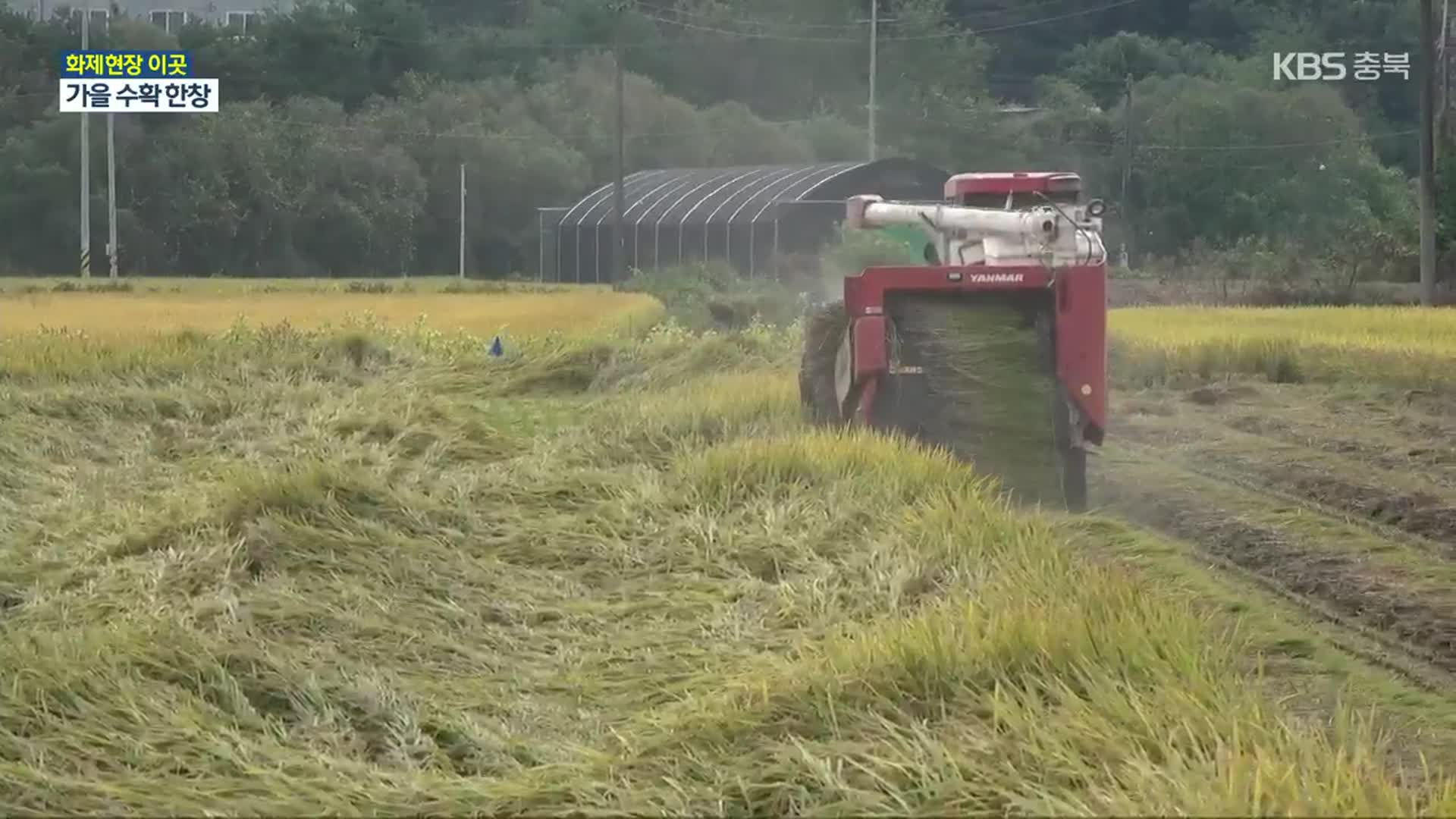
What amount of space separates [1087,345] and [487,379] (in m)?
8.44

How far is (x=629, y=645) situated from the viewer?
7.09 m

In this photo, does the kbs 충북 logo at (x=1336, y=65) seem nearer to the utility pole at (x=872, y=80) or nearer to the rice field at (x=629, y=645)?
the utility pole at (x=872, y=80)

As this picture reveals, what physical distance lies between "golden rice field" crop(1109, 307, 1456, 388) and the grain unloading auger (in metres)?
7.32

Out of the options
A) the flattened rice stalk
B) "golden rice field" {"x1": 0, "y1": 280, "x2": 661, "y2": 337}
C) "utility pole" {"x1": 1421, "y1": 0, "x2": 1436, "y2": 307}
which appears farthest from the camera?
"utility pole" {"x1": 1421, "y1": 0, "x2": 1436, "y2": 307}

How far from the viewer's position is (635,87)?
52.6 meters

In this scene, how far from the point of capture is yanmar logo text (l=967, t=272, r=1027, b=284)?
11.7 metres

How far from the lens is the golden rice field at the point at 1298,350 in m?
18.8

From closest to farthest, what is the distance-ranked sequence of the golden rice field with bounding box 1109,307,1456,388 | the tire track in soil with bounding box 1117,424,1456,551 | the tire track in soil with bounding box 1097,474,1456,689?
the tire track in soil with bounding box 1097,474,1456,689
the tire track in soil with bounding box 1117,424,1456,551
the golden rice field with bounding box 1109,307,1456,388

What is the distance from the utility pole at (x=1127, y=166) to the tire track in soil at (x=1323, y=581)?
32.5 meters

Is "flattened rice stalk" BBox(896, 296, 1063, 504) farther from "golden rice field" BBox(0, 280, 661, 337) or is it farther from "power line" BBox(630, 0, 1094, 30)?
"power line" BBox(630, 0, 1094, 30)

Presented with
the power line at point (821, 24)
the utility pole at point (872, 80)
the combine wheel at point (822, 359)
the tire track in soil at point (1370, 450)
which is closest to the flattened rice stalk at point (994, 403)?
the combine wheel at point (822, 359)

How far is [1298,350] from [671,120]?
3398 centimetres

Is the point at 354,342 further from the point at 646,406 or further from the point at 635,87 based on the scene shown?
the point at 635,87
